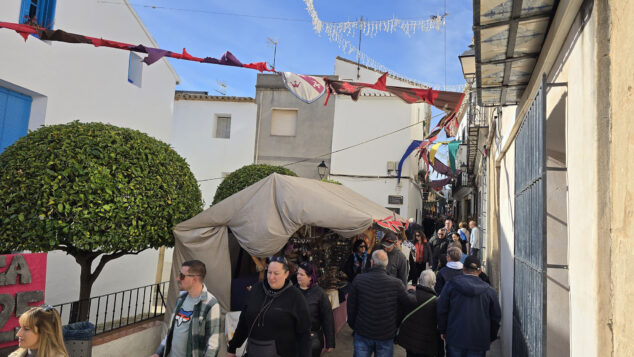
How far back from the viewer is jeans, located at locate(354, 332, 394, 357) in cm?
503

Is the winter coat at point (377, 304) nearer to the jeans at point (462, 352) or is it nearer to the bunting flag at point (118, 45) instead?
the jeans at point (462, 352)

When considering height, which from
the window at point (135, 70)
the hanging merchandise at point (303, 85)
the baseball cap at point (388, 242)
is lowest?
the baseball cap at point (388, 242)

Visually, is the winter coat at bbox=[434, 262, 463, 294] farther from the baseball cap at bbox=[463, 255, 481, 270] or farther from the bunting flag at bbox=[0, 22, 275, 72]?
the bunting flag at bbox=[0, 22, 275, 72]

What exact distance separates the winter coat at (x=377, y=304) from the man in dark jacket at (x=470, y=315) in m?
0.48

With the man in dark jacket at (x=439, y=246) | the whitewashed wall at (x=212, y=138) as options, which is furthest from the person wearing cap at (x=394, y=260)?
the whitewashed wall at (x=212, y=138)

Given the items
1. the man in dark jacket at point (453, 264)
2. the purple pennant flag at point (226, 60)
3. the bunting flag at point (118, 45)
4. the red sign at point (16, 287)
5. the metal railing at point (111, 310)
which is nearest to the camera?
the red sign at point (16, 287)

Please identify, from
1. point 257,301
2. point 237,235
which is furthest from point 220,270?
point 257,301

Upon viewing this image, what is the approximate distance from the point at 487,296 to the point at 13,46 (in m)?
8.51

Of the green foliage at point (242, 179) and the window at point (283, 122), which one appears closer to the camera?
the green foliage at point (242, 179)

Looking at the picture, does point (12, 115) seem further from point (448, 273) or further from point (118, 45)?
point (448, 273)

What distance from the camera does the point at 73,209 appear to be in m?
4.88

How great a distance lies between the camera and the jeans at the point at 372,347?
5.03 metres

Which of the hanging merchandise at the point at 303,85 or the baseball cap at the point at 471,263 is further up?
the hanging merchandise at the point at 303,85

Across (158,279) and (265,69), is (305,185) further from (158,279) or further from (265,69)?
(158,279)
